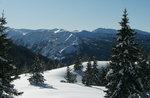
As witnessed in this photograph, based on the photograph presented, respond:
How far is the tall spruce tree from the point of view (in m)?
19.7

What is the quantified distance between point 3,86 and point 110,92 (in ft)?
35.3

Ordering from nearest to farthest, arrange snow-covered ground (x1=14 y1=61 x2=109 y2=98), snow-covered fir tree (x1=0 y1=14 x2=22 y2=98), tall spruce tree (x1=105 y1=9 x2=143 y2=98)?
1. snow-covered fir tree (x1=0 y1=14 x2=22 y2=98)
2. tall spruce tree (x1=105 y1=9 x2=143 y2=98)
3. snow-covered ground (x1=14 y1=61 x2=109 y2=98)

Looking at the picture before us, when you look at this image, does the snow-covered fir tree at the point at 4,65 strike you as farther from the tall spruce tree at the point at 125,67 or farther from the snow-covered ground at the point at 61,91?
the snow-covered ground at the point at 61,91

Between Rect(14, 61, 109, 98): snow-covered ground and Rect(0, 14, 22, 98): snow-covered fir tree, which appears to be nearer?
Rect(0, 14, 22, 98): snow-covered fir tree

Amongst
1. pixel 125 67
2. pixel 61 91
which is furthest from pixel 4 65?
pixel 61 91

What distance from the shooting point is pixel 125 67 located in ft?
64.7

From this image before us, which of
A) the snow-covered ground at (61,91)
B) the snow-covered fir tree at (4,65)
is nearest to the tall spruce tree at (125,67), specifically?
the snow-covered fir tree at (4,65)

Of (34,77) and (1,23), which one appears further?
(34,77)

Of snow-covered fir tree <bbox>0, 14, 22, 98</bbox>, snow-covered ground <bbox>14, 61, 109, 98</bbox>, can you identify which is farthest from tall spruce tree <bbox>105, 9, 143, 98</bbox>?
snow-covered ground <bbox>14, 61, 109, 98</bbox>

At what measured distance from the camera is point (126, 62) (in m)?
19.9

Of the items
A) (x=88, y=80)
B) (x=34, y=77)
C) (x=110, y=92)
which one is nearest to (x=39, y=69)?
Result: (x=34, y=77)

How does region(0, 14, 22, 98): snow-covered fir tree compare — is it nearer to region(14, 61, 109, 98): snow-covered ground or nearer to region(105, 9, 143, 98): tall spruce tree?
region(105, 9, 143, 98): tall spruce tree

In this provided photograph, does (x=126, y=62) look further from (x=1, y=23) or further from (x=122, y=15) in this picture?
(x=1, y=23)

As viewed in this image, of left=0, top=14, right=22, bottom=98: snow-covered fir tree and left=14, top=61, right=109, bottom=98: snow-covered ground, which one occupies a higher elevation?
left=0, top=14, right=22, bottom=98: snow-covered fir tree
